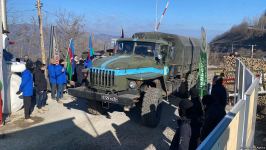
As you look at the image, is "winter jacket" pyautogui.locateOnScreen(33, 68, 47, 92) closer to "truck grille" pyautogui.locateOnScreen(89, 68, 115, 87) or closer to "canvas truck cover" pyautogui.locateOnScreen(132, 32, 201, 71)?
"truck grille" pyautogui.locateOnScreen(89, 68, 115, 87)

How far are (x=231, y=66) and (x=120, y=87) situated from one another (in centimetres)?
769

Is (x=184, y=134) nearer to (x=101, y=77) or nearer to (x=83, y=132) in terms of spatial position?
(x=83, y=132)

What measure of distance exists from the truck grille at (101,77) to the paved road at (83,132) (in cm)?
114

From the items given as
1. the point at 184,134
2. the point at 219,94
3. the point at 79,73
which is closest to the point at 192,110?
the point at 184,134

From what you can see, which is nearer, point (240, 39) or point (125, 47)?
point (125, 47)

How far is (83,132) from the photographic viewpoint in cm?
835

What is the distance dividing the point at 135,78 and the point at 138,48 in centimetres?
178

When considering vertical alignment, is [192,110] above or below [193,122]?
above

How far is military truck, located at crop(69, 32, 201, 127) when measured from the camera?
8883 millimetres

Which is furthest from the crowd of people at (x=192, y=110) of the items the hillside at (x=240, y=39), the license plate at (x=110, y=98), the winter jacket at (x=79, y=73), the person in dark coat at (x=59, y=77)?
the hillside at (x=240, y=39)

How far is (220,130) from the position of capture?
295 centimetres

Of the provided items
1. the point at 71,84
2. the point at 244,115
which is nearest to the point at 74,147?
the point at 244,115

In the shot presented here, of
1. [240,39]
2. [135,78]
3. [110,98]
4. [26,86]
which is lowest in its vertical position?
[110,98]

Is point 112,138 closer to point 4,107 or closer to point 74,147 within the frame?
point 74,147
